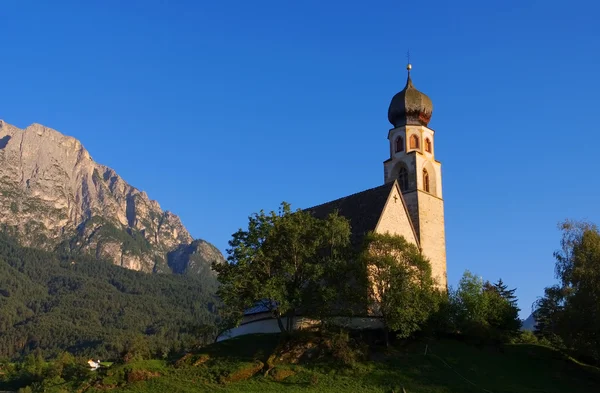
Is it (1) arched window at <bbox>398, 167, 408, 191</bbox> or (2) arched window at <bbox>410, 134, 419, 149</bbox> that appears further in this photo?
(2) arched window at <bbox>410, 134, 419, 149</bbox>

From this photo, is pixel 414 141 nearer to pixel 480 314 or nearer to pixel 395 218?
pixel 395 218

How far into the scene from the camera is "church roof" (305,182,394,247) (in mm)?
54000

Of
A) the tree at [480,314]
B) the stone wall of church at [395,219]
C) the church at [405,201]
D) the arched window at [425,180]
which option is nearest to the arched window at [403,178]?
the church at [405,201]

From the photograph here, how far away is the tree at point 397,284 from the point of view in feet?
150

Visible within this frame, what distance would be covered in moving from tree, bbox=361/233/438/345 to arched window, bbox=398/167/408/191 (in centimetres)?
1605

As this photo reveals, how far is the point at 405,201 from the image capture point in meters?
63.1

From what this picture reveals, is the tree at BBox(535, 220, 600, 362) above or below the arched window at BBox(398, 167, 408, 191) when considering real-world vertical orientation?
below

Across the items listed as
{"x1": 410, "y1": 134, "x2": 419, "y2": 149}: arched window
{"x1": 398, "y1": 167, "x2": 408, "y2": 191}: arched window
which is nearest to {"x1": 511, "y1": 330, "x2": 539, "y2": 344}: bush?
{"x1": 398, "y1": 167, "x2": 408, "y2": 191}: arched window

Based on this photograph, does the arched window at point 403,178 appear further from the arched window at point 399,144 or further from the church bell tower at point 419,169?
the arched window at point 399,144

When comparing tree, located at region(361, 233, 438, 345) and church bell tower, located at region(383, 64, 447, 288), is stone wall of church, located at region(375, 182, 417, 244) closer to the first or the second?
church bell tower, located at region(383, 64, 447, 288)

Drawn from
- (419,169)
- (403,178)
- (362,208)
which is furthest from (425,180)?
(362,208)

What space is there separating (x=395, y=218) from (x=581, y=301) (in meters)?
16.1

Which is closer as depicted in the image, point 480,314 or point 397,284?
point 397,284

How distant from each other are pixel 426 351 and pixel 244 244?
13.7m
